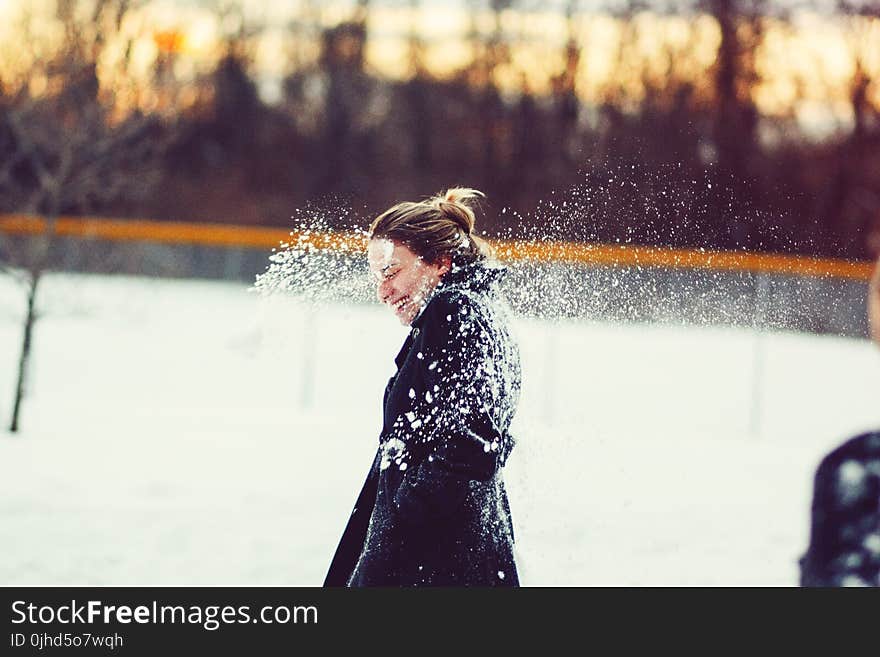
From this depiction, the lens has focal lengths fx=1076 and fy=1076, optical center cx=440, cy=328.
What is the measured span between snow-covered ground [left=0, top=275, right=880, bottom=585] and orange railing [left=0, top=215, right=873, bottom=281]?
521 millimetres

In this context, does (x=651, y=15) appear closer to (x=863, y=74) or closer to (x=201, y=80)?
(x=863, y=74)

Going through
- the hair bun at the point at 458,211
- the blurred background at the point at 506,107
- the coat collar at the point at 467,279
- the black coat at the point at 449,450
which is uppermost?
the blurred background at the point at 506,107

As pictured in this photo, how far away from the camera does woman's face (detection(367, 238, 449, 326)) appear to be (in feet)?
8.46

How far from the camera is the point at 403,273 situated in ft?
8.48

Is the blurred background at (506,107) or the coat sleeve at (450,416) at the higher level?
the blurred background at (506,107)

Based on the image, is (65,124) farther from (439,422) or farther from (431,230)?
(439,422)

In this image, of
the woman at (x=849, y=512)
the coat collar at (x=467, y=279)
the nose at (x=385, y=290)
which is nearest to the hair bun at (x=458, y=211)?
the coat collar at (x=467, y=279)

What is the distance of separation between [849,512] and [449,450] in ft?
3.95

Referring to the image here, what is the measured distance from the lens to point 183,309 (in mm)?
16406

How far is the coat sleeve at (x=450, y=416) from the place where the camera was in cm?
238

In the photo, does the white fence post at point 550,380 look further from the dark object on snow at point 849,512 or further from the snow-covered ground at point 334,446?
the dark object on snow at point 849,512

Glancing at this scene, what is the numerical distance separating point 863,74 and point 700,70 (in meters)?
3.41

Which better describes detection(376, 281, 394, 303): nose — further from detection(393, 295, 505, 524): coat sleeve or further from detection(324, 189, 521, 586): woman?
detection(393, 295, 505, 524): coat sleeve

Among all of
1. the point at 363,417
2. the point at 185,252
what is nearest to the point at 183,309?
the point at 185,252
